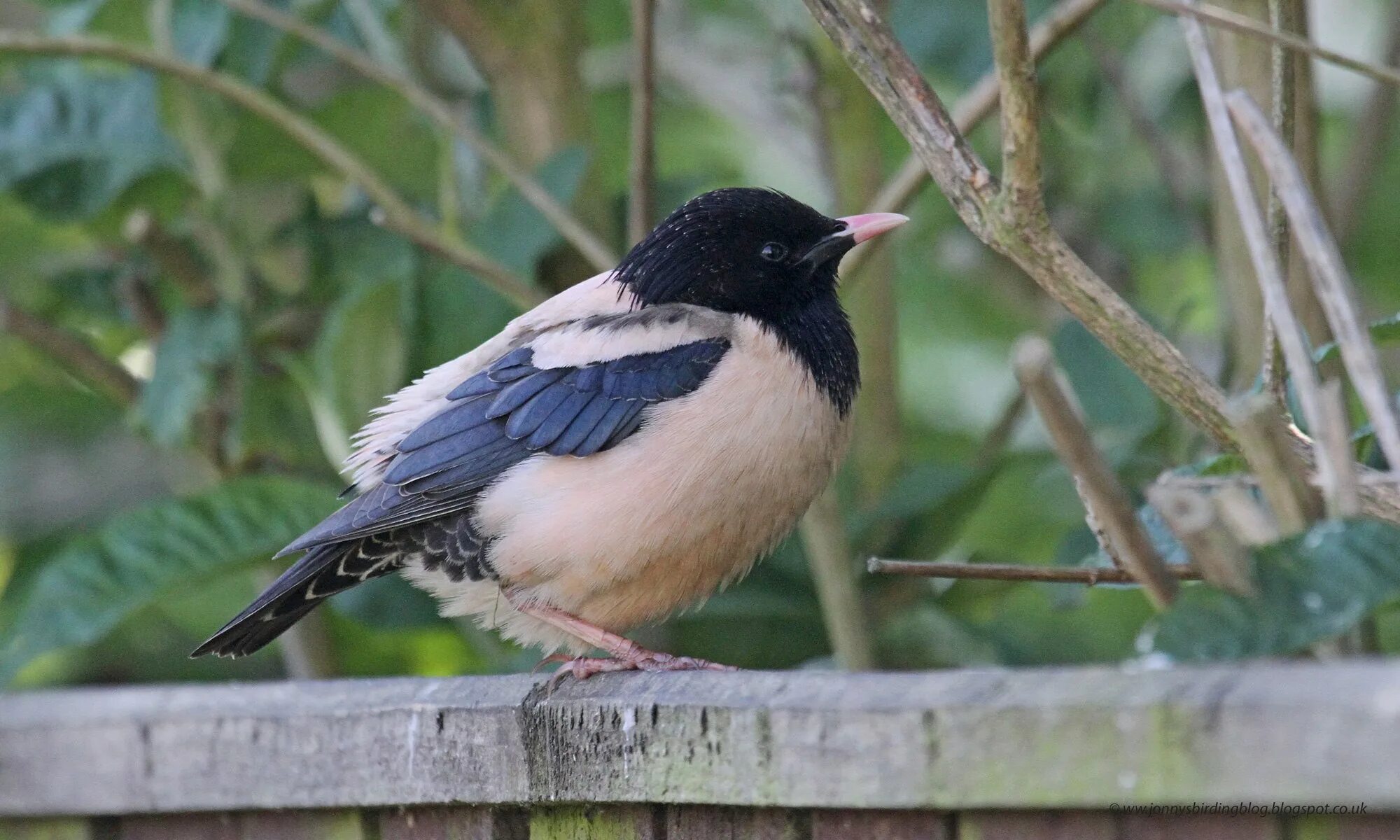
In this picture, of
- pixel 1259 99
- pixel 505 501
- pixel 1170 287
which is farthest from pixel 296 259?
pixel 1170 287

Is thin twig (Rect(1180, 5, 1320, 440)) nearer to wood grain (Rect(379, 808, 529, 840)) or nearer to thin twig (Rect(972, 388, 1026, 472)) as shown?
wood grain (Rect(379, 808, 529, 840))

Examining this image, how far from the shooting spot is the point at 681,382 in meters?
3.20

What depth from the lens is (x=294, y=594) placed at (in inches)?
132

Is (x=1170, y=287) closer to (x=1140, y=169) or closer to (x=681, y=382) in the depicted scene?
(x=1140, y=169)

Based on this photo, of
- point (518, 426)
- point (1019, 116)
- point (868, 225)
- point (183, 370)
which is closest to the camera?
point (1019, 116)

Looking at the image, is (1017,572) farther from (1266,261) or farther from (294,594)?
(294,594)

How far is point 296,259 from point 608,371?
5.50 feet

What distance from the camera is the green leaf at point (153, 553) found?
12.3 ft

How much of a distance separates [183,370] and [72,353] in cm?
57

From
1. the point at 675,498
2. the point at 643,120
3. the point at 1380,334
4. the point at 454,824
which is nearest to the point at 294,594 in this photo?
the point at 675,498

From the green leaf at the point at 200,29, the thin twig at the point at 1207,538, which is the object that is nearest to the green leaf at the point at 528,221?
the green leaf at the point at 200,29

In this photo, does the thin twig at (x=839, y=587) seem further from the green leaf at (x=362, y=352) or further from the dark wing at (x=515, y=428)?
the green leaf at (x=362, y=352)

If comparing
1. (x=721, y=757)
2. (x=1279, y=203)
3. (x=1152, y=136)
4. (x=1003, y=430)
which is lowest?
(x=721, y=757)

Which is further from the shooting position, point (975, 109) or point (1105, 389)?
point (1105, 389)
